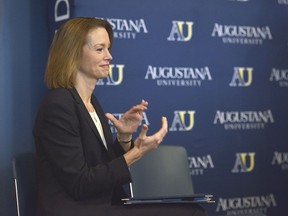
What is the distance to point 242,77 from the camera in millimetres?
3912

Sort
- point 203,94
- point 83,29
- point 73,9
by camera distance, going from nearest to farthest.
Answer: point 83,29, point 73,9, point 203,94

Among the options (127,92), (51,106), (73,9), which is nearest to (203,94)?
(127,92)

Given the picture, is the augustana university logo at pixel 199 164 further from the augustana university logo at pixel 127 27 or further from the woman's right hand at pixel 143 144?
the woman's right hand at pixel 143 144

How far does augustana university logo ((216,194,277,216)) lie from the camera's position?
12.6 feet

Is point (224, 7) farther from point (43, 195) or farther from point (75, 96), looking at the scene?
point (43, 195)

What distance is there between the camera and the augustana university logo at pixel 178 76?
3572 millimetres

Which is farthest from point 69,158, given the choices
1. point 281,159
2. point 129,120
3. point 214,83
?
point 281,159

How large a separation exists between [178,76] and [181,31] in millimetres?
294

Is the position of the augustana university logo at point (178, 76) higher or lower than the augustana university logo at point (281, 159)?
higher

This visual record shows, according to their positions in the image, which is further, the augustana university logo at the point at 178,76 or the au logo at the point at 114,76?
the augustana university logo at the point at 178,76

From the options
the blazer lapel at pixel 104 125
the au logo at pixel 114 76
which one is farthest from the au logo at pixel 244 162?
the blazer lapel at pixel 104 125

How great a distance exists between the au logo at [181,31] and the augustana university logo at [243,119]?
1.80 feet

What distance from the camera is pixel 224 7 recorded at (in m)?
3.86

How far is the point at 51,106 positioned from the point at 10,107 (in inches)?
52.2
